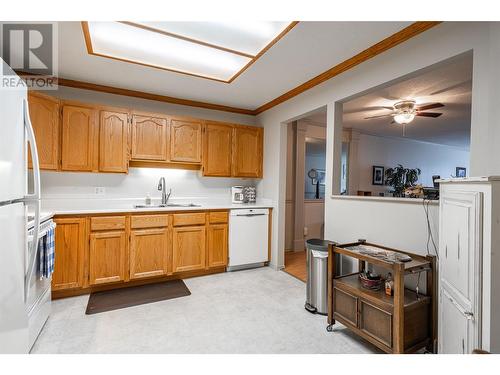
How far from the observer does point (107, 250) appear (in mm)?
2875

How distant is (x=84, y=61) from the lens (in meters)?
2.62

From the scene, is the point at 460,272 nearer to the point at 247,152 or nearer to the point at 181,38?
the point at 181,38

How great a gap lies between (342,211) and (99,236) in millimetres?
2704

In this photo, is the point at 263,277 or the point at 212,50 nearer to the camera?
the point at 212,50

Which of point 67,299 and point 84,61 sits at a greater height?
point 84,61

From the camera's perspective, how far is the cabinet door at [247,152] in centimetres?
399

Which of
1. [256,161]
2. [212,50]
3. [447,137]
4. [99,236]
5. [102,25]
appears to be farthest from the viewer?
[447,137]

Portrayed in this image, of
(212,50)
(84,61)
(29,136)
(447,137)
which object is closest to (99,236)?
(29,136)

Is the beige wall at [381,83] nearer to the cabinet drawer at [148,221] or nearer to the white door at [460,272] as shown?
the white door at [460,272]

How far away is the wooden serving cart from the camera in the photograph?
1671mm

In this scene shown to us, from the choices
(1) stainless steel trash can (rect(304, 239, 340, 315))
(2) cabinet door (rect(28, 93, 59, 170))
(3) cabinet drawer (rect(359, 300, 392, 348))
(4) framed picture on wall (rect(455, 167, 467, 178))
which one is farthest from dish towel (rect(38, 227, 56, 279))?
(4) framed picture on wall (rect(455, 167, 467, 178))

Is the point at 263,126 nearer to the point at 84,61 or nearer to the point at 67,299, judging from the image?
the point at 84,61

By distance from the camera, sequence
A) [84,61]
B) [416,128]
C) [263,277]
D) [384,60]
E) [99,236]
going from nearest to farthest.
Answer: [384,60], [84,61], [99,236], [263,277], [416,128]

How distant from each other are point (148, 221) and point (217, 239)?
0.96m
